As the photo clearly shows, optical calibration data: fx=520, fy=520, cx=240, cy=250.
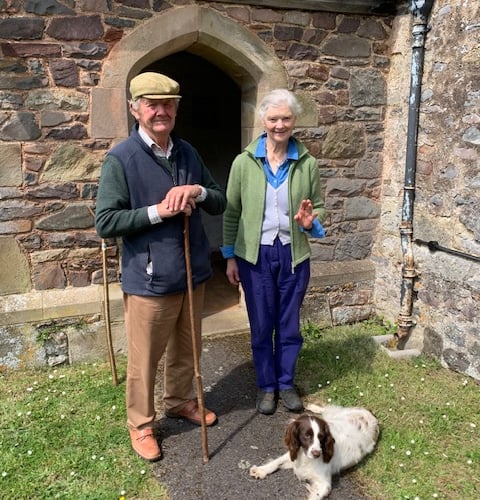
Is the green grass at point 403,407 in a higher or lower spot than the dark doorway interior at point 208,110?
lower

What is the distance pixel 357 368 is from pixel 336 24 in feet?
9.54

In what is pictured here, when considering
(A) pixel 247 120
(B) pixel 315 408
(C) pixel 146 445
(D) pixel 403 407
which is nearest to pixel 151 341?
(C) pixel 146 445

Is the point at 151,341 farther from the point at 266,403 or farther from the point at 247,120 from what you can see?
the point at 247,120

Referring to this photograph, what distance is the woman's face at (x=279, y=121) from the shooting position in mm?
3111

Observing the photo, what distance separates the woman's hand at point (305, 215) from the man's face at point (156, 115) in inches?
35.6

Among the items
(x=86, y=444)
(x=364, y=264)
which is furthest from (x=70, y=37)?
(x=364, y=264)

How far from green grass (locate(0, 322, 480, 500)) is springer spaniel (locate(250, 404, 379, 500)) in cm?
13

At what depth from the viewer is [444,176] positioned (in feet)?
14.0

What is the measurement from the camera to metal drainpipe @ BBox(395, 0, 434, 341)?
4281mm

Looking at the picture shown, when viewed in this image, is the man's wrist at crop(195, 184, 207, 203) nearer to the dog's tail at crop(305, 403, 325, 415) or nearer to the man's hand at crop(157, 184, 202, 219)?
the man's hand at crop(157, 184, 202, 219)

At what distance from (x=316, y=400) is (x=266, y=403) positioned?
1.32ft

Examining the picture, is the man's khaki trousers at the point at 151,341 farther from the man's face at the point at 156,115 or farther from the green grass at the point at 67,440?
the man's face at the point at 156,115

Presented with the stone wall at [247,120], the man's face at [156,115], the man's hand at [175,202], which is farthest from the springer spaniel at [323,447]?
the man's face at [156,115]

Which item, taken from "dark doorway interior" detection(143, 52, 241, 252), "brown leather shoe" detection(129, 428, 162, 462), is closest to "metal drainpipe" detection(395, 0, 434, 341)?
"brown leather shoe" detection(129, 428, 162, 462)
